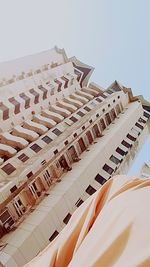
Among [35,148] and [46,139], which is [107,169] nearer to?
[46,139]

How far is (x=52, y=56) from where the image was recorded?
37125 mm

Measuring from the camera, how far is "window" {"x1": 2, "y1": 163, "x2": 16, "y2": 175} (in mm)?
20025

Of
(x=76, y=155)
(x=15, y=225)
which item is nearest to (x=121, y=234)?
(x=15, y=225)

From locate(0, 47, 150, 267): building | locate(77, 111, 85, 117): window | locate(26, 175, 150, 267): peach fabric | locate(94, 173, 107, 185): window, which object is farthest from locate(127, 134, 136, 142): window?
locate(26, 175, 150, 267): peach fabric

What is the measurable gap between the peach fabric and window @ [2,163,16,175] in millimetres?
17476

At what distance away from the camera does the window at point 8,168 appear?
65.7 ft

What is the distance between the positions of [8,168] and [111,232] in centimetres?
1866

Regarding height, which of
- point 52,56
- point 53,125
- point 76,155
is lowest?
point 76,155

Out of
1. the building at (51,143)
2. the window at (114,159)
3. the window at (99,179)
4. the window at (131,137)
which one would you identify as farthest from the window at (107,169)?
the window at (131,137)

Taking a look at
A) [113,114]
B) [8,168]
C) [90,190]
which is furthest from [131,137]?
[8,168]

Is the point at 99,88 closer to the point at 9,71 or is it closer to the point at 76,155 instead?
the point at 9,71

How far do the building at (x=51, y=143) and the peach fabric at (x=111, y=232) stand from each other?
13869mm

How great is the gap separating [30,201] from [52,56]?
20683mm

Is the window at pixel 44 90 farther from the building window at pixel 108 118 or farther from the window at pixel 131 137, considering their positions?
the window at pixel 131 137
